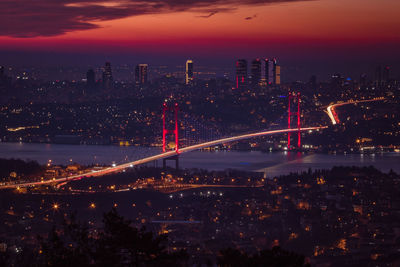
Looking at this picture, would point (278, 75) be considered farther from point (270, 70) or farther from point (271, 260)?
point (271, 260)

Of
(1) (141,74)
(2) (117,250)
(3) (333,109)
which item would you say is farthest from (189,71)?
(2) (117,250)

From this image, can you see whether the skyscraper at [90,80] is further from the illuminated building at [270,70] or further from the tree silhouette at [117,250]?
the tree silhouette at [117,250]

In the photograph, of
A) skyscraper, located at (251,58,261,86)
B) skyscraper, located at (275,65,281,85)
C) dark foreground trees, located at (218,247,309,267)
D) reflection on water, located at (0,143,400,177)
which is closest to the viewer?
dark foreground trees, located at (218,247,309,267)

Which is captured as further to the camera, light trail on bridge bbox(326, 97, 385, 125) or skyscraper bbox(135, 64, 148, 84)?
skyscraper bbox(135, 64, 148, 84)

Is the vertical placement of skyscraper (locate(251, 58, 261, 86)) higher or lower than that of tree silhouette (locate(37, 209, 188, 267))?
lower

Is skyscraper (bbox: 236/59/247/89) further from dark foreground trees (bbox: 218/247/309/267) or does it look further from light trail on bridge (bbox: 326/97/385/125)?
dark foreground trees (bbox: 218/247/309/267)

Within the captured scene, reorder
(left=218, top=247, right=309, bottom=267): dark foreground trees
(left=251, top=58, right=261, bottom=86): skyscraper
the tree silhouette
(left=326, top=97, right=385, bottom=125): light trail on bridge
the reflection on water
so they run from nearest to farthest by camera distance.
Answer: (left=218, top=247, right=309, bottom=267): dark foreground trees → the tree silhouette → the reflection on water → (left=326, top=97, right=385, bottom=125): light trail on bridge → (left=251, top=58, right=261, bottom=86): skyscraper

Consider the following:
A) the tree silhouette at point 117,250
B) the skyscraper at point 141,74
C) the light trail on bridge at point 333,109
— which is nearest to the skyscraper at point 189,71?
the skyscraper at point 141,74

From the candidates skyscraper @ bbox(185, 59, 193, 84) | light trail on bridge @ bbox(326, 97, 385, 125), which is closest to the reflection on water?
light trail on bridge @ bbox(326, 97, 385, 125)
